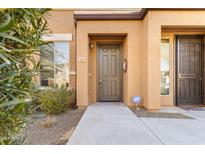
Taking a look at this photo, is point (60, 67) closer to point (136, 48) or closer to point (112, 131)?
point (136, 48)

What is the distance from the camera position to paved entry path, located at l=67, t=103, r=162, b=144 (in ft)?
15.0

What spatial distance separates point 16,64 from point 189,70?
30.4ft

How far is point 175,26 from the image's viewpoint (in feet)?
Result: 28.1

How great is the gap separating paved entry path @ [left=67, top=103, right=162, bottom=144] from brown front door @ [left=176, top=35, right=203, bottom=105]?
3.73 meters

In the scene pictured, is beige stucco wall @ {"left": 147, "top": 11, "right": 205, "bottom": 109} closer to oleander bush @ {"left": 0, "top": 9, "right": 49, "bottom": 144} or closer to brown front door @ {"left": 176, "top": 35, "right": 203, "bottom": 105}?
brown front door @ {"left": 176, "top": 35, "right": 203, "bottom": 105}

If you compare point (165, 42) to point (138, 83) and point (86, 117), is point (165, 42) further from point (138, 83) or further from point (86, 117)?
point (86, 117)

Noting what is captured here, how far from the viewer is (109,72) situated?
35.3ft

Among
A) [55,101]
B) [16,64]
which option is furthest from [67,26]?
[16,64]

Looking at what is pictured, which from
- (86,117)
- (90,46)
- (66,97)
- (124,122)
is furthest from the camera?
(90,46)

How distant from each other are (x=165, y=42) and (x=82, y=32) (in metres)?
3.29

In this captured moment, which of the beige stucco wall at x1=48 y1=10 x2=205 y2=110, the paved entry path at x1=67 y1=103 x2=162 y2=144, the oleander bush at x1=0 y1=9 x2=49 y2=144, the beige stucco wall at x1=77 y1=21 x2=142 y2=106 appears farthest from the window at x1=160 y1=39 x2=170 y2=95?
the oleander bush at x1=0 y1=9 x2=49 y2=144

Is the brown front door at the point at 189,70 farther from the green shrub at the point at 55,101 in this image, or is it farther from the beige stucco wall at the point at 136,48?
the green shrub at the point at 55,101

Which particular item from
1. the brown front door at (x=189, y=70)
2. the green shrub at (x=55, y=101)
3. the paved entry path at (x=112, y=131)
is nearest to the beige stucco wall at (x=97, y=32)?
the green shrub at (x=55, y=101)
